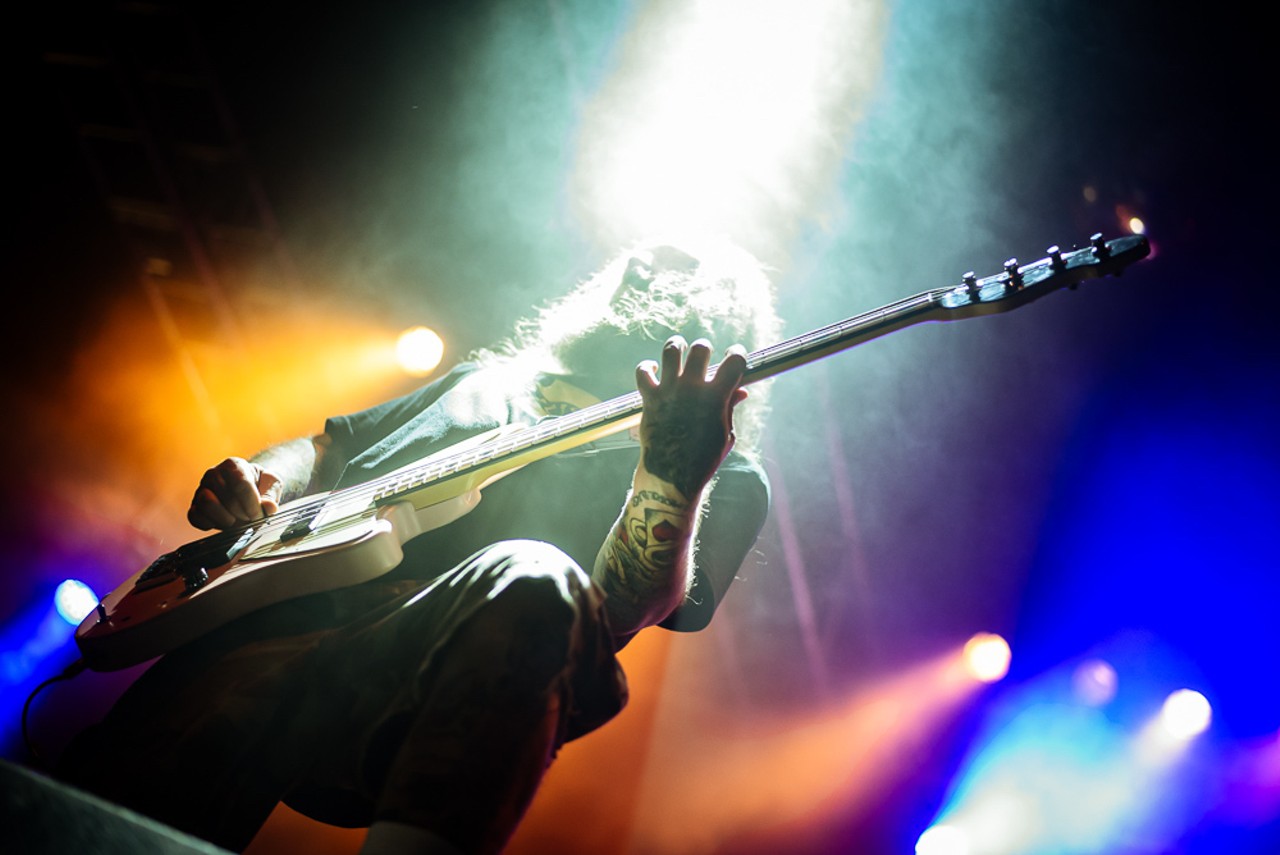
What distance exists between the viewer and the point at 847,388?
415 cm

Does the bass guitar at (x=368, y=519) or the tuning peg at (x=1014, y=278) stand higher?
the bass guitar at (x=368, y=519)

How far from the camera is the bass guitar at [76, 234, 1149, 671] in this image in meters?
1.53

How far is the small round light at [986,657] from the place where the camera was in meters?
4.36

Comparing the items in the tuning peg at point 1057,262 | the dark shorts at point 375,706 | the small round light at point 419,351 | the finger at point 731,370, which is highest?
the small round light at point 419,351

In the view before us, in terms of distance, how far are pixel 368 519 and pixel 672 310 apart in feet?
5.01

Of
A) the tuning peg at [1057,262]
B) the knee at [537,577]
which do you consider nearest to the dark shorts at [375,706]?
the knee at [537,577]

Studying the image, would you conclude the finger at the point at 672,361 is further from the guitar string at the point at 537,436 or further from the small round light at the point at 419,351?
the small round light at the point at 419,351

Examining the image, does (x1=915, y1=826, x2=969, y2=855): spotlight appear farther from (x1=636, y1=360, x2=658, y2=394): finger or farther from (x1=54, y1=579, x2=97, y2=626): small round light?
(x1=54, y1=579, x2=97, y2=626): small round light

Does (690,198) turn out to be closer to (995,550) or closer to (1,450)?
(995,550)

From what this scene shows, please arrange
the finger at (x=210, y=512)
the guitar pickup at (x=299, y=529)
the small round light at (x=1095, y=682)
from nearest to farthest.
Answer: the guitar pickup at (x=299, y=529), the finger at (x=210, y=512), the small round light at (x=1095, y=682)

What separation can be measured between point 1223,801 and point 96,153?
298 inches

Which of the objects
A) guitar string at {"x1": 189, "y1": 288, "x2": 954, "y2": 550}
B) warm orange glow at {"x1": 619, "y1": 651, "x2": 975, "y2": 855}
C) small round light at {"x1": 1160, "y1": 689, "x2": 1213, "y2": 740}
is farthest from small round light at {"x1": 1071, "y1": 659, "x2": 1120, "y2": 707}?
guitar string at {"x1": 189, "y1": 288, "x2": 954, "y2": 550}

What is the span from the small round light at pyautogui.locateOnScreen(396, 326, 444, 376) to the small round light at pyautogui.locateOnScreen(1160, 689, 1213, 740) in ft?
15.8

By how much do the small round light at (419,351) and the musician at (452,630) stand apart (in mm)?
2003
